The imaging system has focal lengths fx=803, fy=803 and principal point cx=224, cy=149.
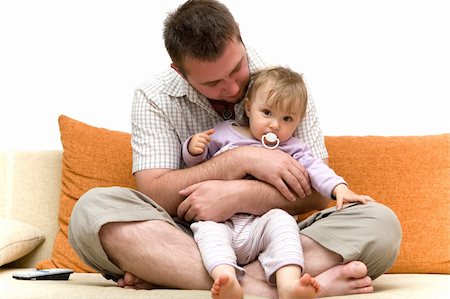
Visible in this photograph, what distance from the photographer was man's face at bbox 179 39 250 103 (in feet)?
7.51

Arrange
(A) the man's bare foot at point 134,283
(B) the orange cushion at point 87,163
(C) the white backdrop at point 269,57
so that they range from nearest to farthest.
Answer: (A) the man's bare foot at point 134,283, (B) the orange cushion at point 87,163, (C) the white backdrop at point 269,57

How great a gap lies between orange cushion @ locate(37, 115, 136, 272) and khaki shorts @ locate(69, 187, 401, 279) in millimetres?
696

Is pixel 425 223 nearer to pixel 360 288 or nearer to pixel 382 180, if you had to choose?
pixel 382 180

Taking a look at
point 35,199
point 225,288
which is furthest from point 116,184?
point 225,288

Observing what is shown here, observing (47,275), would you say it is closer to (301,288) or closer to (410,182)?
(301,288)

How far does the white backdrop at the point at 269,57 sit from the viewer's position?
320 cm

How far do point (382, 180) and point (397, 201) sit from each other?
0.09m

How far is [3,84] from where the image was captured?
3338 mm

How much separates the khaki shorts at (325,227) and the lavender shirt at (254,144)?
14 cm

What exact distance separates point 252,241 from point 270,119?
14.6 inches

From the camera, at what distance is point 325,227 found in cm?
216

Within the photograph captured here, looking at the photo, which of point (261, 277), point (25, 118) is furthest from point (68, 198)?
point (261, 277)

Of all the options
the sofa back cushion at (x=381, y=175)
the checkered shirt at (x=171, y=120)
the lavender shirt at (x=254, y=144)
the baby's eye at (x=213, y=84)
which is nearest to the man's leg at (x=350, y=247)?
the lavender shirt at (x=254, y=144)

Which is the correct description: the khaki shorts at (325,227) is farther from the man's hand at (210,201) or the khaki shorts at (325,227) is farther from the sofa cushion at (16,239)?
the sofa cushion at (16,239)
